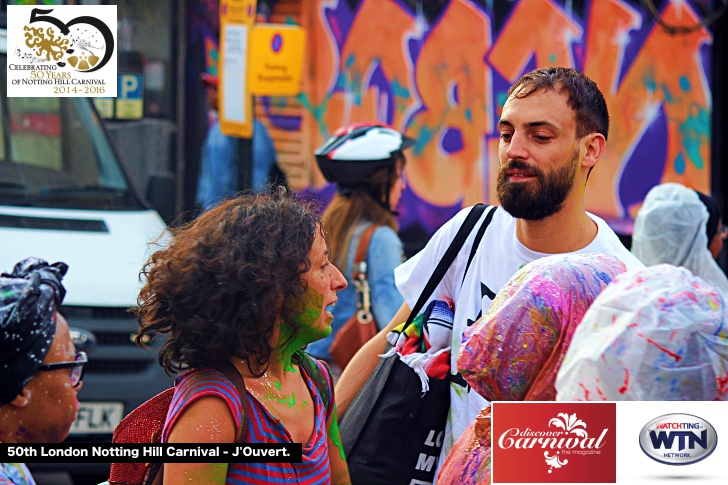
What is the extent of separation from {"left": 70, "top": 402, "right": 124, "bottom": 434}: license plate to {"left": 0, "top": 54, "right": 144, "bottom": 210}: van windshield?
43.3 inches

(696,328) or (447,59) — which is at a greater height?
(447,59)

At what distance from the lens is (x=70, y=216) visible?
4.86 meters

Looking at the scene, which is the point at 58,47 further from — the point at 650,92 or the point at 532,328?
the point at 650,92

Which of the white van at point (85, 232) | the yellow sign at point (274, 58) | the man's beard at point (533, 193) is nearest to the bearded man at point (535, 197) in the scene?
the man's beard at point (533, 193)

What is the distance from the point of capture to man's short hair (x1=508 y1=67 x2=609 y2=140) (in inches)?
102

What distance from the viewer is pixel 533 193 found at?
2.56 m

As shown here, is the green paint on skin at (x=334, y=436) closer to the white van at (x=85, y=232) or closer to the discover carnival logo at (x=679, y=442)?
the discover carnival logo at (x=679, y=442)

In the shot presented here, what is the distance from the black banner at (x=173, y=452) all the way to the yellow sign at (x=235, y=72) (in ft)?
11.3

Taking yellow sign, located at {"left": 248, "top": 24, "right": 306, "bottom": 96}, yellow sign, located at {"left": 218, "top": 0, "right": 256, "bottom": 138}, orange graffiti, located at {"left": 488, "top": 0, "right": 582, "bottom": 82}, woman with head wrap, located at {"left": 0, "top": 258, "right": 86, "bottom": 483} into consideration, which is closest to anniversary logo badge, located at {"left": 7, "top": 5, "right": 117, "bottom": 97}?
woman with head wrap, located at {"left": 0, "top": 258, "right": 86, "bottom": 483}

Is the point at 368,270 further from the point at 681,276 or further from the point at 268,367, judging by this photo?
the point at 681,276

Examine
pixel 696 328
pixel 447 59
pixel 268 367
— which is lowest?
pixel 268 367

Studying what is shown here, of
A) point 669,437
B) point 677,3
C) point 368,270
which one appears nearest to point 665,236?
point 368,270

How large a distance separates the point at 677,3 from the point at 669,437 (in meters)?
7.02

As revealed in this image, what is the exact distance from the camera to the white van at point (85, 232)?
14.6 feet
